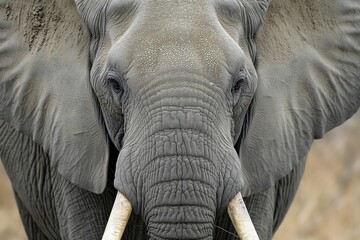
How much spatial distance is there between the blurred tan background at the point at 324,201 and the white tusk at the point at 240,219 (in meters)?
7.15

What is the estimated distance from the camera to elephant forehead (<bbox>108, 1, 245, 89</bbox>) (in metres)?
7.02

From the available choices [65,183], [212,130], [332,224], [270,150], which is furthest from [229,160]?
[332,224]

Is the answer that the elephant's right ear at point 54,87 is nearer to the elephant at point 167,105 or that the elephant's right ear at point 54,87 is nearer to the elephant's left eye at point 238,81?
the elephant at point 167,105

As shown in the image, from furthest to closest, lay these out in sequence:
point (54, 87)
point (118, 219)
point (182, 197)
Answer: point (54, 87) < point (118, 219) < point (182, 197)

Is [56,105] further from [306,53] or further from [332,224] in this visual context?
[332,224]

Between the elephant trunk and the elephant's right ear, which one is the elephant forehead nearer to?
the elephant trunk

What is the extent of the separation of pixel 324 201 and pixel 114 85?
739 cm

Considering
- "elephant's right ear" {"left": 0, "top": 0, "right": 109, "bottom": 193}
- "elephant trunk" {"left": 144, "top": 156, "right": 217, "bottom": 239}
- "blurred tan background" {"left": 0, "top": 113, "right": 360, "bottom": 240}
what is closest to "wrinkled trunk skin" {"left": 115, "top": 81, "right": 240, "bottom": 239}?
"elephant trunk" {"left": 144, "top": 156, "right": 217, "bottom": 239}

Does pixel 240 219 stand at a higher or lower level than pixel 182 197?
lower

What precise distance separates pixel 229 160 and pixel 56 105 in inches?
44.3

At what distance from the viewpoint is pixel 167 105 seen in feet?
22.9

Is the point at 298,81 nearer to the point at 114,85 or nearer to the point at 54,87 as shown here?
the point at 114,85

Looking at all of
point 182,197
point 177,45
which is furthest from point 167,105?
point 182,197

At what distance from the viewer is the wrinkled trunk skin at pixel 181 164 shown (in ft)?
22.7
